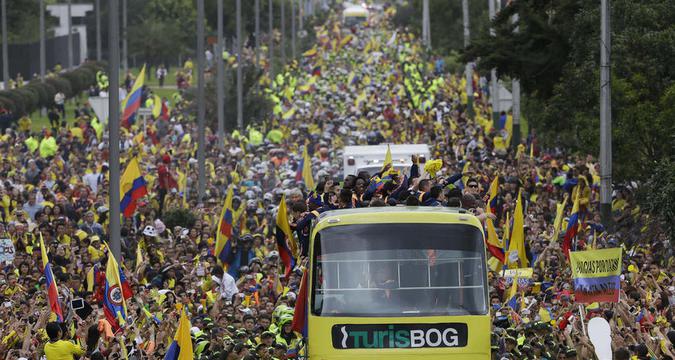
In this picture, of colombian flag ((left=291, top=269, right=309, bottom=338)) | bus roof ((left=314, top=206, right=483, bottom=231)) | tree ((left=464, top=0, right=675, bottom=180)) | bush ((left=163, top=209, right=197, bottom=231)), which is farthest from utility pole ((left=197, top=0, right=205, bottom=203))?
bus roof ((left=314, top=206, right=483, bottom=231))

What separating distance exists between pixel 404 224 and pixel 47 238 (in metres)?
12.0

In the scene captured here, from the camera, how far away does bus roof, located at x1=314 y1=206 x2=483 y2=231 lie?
1703 centimetres

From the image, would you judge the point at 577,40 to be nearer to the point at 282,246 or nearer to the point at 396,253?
the point at 282,246

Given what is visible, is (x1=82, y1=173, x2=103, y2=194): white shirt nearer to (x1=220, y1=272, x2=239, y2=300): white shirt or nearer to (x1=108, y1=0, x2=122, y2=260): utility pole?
(x1=108, y1=0, x2=122, y2=260): utility pole

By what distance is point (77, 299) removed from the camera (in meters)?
21.4

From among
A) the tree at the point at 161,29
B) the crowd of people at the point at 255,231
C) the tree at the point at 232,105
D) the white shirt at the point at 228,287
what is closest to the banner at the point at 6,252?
the crowd of people at the point at 255,231

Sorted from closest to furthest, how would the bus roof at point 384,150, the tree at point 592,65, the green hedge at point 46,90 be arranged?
the tree at point 592,65, the bus roof at point 384,150, the green hedge at point 46,90

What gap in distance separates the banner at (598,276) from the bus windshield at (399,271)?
8.81 ft

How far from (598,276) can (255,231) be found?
14.1 m

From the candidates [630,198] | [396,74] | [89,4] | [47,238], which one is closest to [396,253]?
[47,238]

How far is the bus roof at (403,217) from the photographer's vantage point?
17031mm

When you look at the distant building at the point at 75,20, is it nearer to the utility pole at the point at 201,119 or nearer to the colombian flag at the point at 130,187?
the utility pole at the point at 201,119

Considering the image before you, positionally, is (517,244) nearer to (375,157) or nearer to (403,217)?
(403,217)

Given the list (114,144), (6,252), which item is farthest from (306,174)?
(114,144)
